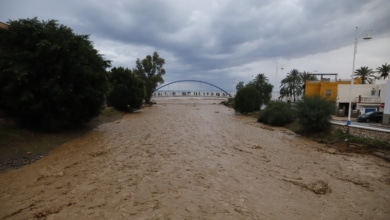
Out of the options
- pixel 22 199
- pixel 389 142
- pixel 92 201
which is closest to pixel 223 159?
pixel 92 201

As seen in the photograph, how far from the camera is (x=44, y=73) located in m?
16.6

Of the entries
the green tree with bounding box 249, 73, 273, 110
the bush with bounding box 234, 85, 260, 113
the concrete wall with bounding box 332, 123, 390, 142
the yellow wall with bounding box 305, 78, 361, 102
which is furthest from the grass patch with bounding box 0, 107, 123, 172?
the yellow wall with bounding box 305, 78, 361, 102

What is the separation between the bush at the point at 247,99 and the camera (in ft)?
159

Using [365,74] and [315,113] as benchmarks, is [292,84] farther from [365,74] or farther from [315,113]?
[315,113]

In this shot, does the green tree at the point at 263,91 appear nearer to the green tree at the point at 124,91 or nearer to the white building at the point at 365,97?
the white building at the point at 365,97

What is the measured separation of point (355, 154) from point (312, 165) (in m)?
5.73

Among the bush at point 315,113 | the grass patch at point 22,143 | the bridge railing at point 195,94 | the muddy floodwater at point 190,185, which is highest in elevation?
the bridge railing at point 195,94

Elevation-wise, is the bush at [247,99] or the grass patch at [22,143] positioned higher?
the bush at [247,99]

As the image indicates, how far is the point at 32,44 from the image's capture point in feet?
53.5

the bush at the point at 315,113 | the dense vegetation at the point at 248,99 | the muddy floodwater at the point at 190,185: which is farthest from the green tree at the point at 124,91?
the bush at the point at 315,113

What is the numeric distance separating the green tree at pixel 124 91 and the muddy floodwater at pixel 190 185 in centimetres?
2794

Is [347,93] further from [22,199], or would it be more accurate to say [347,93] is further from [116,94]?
[22,199]

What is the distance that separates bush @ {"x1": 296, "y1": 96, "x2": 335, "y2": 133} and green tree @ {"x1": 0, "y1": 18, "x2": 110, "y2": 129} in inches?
763

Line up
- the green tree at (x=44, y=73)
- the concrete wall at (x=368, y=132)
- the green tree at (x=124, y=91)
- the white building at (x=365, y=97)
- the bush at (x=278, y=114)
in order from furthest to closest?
1. the green tree at (x=124, y=91)
2. the white building at (x=365, y=97)
3. the bush at (x=278, y=114)
4. the concrete wall at (x=368, y=132)
5. the green tree at (x=44, y=73)
